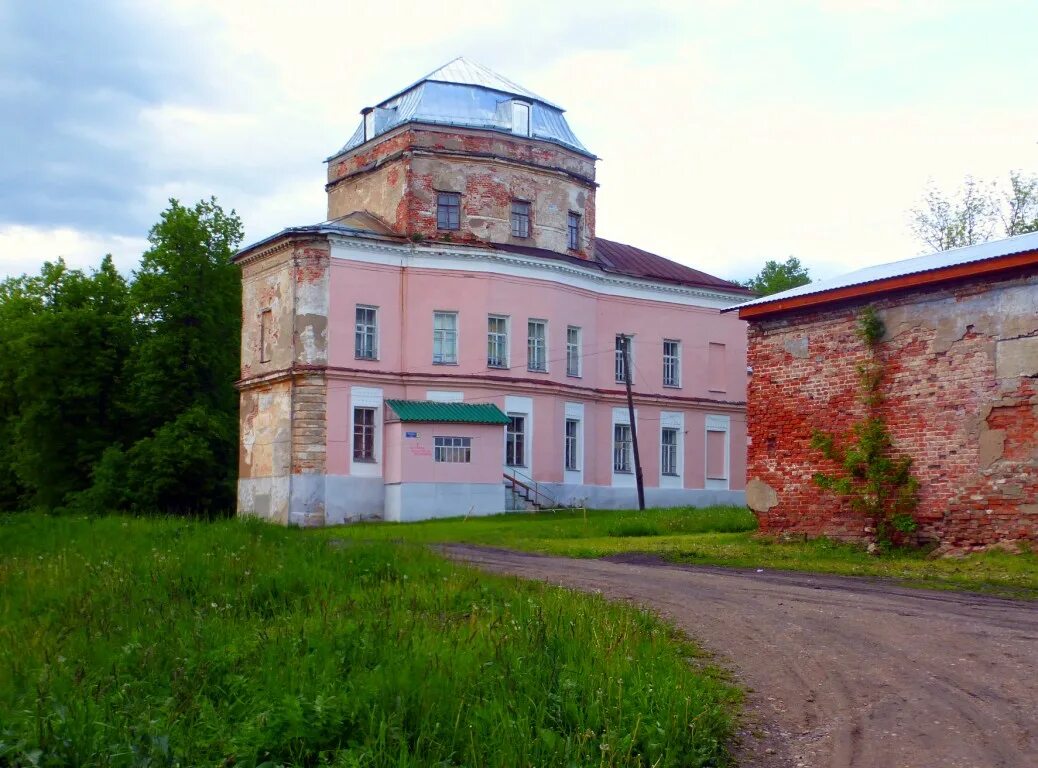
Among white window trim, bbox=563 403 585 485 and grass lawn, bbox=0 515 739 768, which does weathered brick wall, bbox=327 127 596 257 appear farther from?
grass lawn, bbox=0 515 739 768

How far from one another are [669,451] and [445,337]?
987 centimetres

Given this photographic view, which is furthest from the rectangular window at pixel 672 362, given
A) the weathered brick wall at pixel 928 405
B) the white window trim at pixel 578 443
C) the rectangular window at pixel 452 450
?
the weathered brick wall at pixel 928 405

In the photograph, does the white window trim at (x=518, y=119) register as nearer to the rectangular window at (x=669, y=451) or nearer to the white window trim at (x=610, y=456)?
the white window trim at (x=610, y=456)

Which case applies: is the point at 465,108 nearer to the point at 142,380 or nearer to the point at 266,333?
the point at 266,333

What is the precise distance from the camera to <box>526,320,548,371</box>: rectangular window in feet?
128

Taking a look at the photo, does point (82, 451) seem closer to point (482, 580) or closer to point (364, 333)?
point (364, 333)

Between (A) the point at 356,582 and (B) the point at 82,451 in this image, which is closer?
(A) the point at 356,582

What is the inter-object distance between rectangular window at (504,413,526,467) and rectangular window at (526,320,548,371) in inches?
69.8

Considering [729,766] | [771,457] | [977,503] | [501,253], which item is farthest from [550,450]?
[729,766]

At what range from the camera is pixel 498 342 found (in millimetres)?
38500

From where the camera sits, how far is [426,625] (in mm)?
8719

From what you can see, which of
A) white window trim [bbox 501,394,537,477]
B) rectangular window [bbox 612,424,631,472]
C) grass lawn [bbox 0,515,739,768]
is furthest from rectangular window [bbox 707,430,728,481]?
grass lawn [bbox 0,515,739,768]

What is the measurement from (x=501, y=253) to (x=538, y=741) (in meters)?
32.3

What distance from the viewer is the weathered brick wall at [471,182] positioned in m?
37.8
